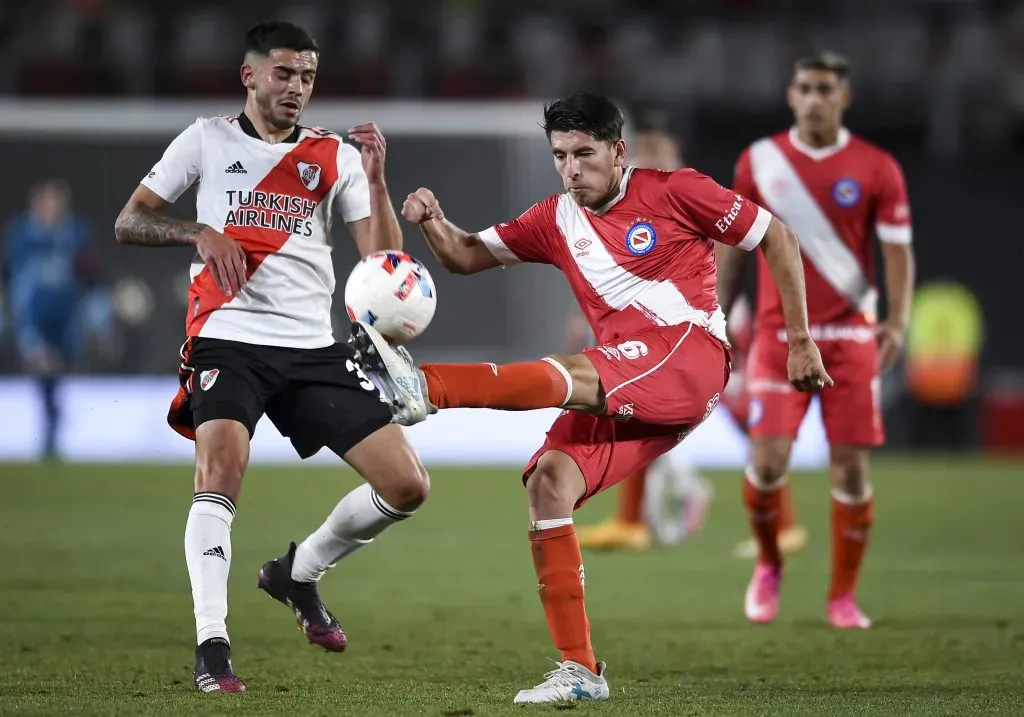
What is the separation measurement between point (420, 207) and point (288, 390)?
2.77 feet

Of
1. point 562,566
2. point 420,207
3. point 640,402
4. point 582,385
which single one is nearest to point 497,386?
point 582,385

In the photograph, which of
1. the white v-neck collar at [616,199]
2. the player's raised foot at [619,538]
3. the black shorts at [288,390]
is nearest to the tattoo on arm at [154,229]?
the black shorts at [288,390]

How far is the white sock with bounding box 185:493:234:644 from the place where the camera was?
5105 millimetres

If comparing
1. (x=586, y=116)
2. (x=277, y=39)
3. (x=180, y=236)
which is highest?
(x=277, y=39)

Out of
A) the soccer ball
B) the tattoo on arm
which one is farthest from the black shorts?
the soccer ball

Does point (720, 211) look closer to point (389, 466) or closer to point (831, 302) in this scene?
point (389, 466)

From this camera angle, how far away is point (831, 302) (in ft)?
24.0

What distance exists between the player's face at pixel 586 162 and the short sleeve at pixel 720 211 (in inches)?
9.1

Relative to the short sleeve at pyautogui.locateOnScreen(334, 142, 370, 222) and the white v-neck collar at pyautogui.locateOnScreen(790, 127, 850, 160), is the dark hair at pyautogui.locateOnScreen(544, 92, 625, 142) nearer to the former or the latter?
the short sleeve at pyautogui.locateOnScreen(334, 142, 370, 222)

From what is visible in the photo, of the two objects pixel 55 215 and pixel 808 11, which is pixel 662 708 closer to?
pixel 55 215

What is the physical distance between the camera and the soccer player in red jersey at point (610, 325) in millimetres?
5160

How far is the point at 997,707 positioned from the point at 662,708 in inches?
Answer: 42.5

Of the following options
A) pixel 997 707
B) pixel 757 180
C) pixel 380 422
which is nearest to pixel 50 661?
pixel 380 422

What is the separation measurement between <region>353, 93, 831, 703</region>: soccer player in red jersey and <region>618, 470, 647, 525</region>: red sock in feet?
14.6
